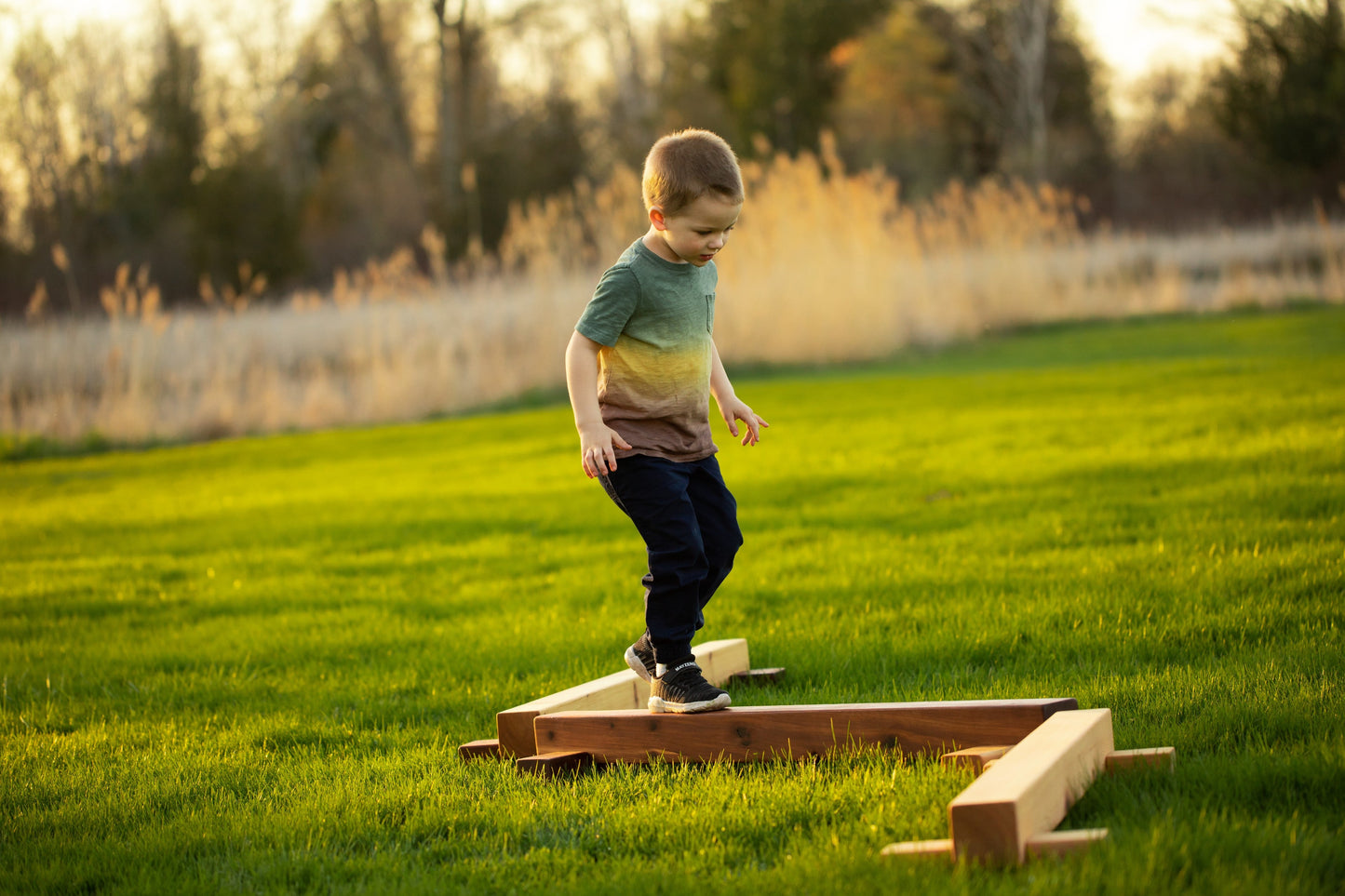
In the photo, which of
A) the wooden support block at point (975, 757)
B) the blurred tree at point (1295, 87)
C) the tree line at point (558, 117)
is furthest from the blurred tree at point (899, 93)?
the wooden support block at point (975, 757)

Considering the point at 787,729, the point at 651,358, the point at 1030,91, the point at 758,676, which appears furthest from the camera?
the point at 1030,91

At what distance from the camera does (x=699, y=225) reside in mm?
2979

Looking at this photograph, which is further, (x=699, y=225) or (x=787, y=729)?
(x=699, y=225)

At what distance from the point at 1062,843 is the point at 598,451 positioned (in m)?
1.36

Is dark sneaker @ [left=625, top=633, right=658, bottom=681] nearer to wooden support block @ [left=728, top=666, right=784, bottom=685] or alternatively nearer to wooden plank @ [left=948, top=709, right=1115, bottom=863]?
wooden support block @ [left=728, top=666, right=784, bottom=685]

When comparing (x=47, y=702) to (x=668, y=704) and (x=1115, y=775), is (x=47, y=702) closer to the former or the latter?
(x=668, y=704)

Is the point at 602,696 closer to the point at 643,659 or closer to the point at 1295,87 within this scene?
the point at 643,659

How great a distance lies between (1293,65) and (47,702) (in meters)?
27.8

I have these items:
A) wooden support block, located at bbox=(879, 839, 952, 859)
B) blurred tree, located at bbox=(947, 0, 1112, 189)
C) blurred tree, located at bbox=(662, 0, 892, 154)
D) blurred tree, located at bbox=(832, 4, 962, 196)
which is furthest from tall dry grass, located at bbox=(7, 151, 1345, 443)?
blurred tree, located at bbox=(662, 0, 892, 154)

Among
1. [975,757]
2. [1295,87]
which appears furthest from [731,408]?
[1295,87]

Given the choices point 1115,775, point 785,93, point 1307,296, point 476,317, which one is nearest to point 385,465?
point 476,317

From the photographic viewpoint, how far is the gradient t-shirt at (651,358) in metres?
3.08

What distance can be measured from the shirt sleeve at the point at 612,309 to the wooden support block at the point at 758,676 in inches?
46.9

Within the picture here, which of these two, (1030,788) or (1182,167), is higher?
(1182,167)
